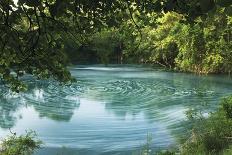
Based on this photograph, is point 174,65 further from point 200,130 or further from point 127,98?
point 200,130

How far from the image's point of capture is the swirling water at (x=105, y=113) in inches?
522

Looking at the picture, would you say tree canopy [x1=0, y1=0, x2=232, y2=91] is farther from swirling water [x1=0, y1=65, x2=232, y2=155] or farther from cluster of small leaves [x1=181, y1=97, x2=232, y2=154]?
swirling water [x1=0, y1=65, x2=232, y2=155]

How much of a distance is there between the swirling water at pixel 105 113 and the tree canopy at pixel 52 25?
5.95 meters

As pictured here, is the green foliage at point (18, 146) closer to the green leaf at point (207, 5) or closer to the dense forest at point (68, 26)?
the dense forest at point (68, 26)

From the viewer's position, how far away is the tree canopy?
9.36 feet

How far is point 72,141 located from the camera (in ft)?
44.5

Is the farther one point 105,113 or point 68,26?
point 105,113

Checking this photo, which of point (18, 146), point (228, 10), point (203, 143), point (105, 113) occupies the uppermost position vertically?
point (228, 10)

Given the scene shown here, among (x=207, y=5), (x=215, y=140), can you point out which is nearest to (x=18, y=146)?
(x=215, y=140)

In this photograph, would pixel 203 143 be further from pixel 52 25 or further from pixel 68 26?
pixel 52 25

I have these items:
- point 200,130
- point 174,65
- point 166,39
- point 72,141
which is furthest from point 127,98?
point 174,65

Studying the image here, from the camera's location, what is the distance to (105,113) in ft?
60.6

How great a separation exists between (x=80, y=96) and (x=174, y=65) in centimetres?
2256

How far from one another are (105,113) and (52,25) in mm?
15406
